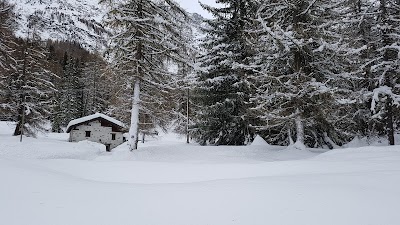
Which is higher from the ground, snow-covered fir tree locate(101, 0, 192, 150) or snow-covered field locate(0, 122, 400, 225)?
snow-covered fir tree locate(101, 0, 192, 150)

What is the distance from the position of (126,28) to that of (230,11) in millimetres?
7933

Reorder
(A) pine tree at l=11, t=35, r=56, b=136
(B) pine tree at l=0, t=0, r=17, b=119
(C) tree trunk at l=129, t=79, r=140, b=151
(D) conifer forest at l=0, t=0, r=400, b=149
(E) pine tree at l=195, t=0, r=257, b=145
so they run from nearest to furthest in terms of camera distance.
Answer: (D) conifer forest at l=0, t=0, r=400, b=149, (C) tree trunk at l=129, t=79, r=140, b=151, (E) pine tree at l=195, t=0, r=257, b=145, (B) pine tree at l=0, t=0, r=17, b=119, (A) pine tree at l=11, t=35, r=56, b=136

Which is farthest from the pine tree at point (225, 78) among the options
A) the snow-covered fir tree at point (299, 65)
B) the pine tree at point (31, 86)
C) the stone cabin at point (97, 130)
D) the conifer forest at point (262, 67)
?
the stone cabin at point (97, 130)

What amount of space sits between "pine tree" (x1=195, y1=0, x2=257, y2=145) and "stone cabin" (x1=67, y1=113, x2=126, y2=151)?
63.5ft

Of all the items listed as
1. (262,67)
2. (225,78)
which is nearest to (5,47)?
(225,78)

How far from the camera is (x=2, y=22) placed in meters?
18.8

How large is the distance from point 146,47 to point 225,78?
18.0 ft

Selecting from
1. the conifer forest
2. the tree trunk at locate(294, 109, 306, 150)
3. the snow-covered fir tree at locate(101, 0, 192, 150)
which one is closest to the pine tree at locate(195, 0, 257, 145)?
the conifer forest

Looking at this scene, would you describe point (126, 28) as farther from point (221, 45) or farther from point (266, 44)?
point (266, 44)

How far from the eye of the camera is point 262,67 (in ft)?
53.2

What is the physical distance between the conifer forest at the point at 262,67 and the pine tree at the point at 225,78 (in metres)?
0.07

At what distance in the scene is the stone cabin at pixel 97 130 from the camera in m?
35.2

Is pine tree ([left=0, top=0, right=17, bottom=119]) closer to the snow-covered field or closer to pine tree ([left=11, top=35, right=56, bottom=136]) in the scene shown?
pine tree ([left=11, top=35, right=56, bottom=136])

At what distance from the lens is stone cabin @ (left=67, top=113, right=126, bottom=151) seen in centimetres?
3516
